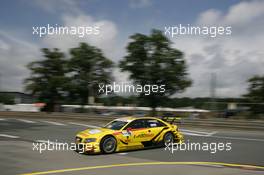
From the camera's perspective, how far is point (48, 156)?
11305 mm

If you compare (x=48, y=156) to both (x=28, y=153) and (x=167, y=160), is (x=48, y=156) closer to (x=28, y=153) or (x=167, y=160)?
(x=28, y=153)

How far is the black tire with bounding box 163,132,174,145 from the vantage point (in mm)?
13617

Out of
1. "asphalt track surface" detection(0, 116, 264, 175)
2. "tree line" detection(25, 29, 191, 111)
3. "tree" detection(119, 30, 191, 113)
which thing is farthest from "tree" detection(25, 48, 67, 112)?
"asphalt track surface" detection(0, 116, 264, 175)

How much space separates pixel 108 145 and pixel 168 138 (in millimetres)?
2703

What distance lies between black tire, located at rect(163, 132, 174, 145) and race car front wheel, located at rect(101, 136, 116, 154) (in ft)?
7.58

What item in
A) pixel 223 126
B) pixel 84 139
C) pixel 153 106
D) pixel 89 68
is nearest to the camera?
pixel 84 139

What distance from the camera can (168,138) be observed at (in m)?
13.7

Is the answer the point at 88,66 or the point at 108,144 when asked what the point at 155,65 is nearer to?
the point at 88,66

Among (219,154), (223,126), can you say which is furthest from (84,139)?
(223,126)

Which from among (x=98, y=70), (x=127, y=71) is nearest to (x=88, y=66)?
(x=98, y=70)

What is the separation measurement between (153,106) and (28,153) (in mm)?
22195

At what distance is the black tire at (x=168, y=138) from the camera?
536 inches

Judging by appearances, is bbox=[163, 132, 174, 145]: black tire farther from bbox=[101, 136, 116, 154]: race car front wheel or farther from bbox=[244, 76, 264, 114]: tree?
bbox=[244, 76, 264, 114]: tree

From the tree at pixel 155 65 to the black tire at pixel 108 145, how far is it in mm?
20580
